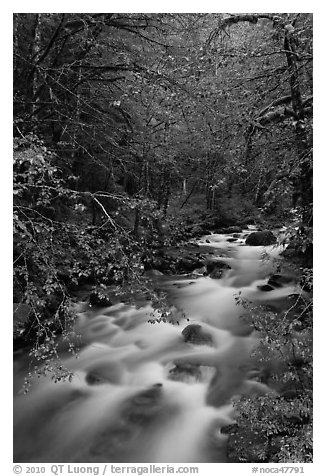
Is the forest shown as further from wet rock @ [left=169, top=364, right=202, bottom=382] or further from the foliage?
wet rock @ [left=169, top=364, right=202, bottom=382]

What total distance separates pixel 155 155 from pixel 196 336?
2.01m

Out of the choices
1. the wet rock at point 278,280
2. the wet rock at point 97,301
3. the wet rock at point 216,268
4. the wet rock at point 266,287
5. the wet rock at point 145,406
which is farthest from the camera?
the wet rock at point 216,268

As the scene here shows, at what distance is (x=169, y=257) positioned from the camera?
3.73m

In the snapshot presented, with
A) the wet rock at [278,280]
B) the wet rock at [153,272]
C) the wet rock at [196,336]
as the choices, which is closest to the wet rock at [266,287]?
the wet rock at [278,280]

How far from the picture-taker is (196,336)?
3326mm

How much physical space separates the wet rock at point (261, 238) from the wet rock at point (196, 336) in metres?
1.23

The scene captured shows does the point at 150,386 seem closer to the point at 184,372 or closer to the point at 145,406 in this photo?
the point at 145,406

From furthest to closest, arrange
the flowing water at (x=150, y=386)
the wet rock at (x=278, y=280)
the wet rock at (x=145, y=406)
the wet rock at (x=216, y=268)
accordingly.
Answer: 1. the wet rock at (x=216, y=268)
2. the wet rock at (x=278, y=280)
3. the wet rock at (x=145, y=406)
4. the flowing water at (x=150, y=386)

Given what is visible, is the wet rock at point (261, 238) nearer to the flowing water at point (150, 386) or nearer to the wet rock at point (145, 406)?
the flowing water at point (150, 386)

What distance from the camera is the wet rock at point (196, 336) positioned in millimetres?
3303

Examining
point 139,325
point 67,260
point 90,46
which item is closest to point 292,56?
point 90,46
